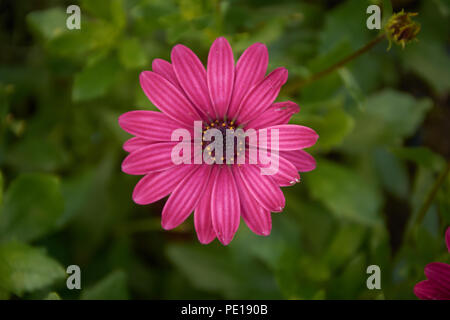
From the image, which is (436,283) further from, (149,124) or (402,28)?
(149,124)

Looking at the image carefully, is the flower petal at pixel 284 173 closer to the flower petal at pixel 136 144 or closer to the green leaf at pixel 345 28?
the flower petal at pixel 136 144

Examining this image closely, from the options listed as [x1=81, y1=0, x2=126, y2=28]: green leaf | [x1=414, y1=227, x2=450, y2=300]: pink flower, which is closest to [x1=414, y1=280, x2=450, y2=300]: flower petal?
[x1=414, y1=227, x2=450, y2=300]: pink flower

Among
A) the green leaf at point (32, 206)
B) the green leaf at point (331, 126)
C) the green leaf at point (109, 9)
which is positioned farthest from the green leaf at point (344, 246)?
the green leaf at point (109, 9)

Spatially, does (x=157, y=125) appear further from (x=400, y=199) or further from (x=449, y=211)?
(x=400, y=199)

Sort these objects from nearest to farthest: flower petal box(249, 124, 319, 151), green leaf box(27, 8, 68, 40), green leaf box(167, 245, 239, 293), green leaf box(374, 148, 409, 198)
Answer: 1. flower petal box(249, 124, 319, 151)
2. green leaf box(27, 8, 68, 40)
3. green leaf box(167, 245, 239, 293)
4. green leaf box(374, 148, 409, 198)

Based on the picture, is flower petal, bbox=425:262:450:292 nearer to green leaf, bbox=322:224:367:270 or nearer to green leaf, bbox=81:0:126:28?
green leaf, bbox=322:224:367:270

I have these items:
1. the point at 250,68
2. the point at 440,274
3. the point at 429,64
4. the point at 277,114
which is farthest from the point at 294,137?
the point at 429,64
